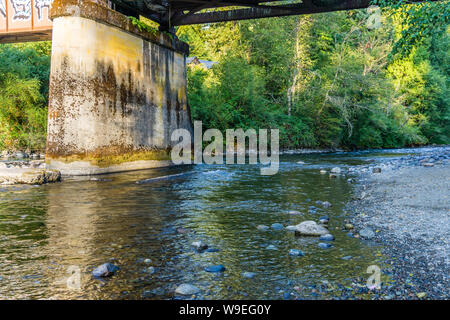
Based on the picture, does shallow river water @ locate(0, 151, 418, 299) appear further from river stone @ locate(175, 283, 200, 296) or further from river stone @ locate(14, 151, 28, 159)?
river stone @ locate(14, 151, 28, 159)

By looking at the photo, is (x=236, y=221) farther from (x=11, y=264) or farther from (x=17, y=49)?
(x=17, y=49)

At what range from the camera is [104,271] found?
12.1 feet

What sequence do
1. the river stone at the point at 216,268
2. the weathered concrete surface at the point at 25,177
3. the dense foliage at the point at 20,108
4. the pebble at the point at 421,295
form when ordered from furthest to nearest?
the dense foliage at the point at 20,108, the weathered concrete surface at the point at 25,177, the river stone at the point at 216,268, the pebble at the point at 421,295

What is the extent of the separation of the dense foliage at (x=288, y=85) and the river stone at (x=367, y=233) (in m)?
18.3

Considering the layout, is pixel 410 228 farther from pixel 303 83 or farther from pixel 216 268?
pixel 303 83

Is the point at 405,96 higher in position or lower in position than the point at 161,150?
higher

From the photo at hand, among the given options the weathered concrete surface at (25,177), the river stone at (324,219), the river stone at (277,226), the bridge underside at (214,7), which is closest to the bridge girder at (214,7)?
the bridge underside at (214,7)

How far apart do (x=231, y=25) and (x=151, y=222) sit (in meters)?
27.6

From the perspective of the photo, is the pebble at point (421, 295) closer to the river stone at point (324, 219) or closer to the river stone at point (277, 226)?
the river stone at point (277, 226)

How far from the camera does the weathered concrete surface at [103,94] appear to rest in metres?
11.8

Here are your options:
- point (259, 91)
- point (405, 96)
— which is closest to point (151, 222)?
point (259, 91)

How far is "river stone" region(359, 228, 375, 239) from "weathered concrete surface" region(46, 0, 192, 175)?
9487 millimetres

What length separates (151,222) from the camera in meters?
6.08

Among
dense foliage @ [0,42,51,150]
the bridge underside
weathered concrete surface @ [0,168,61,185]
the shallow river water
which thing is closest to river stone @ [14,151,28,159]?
dense foliage @ [0,42,51,150]
